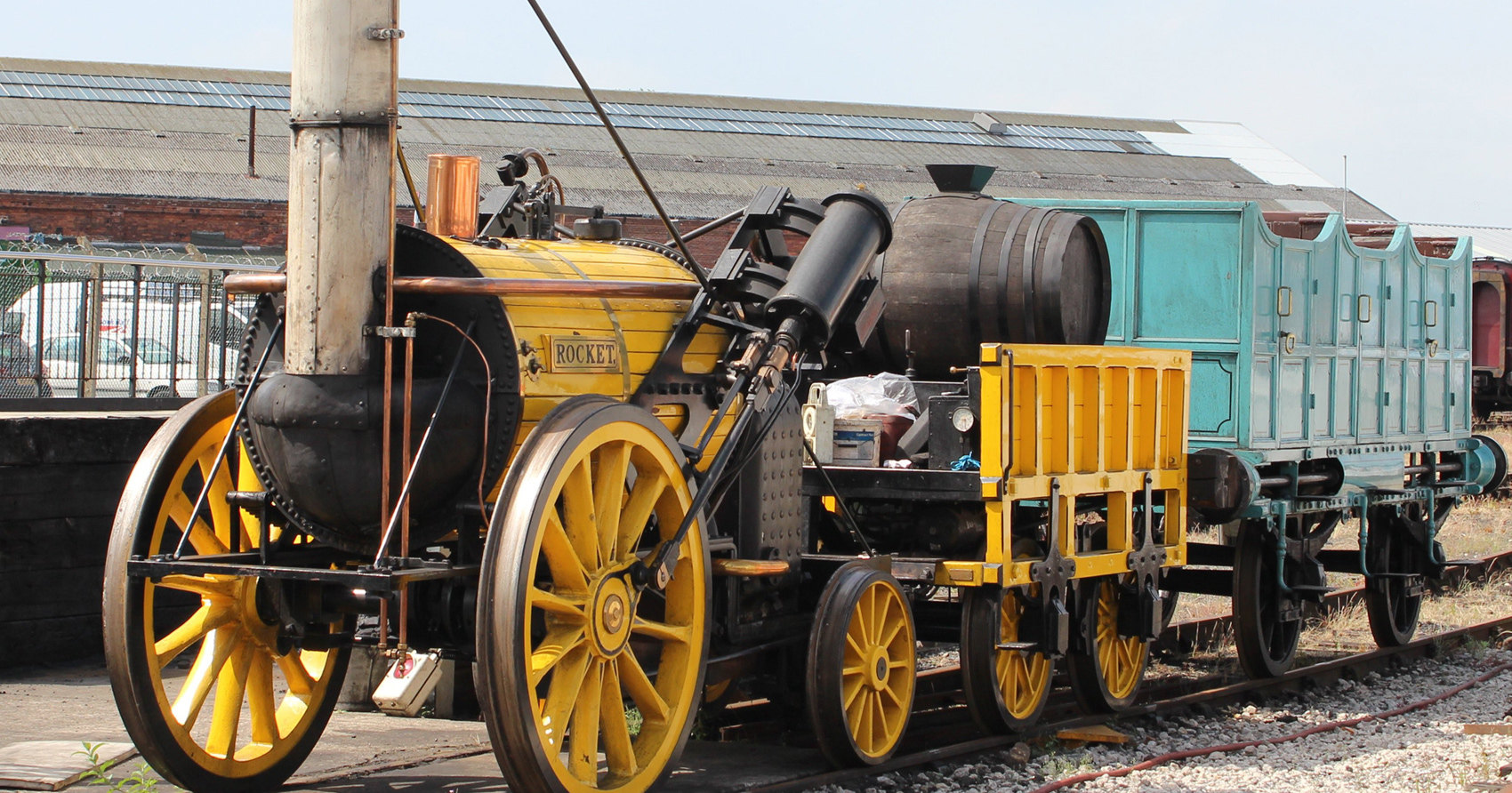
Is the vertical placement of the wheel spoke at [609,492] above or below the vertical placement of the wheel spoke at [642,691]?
above

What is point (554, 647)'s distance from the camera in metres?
5.84

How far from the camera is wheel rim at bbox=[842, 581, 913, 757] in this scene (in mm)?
7413

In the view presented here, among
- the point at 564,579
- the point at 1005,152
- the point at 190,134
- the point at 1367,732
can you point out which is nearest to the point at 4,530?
the point at 564,579

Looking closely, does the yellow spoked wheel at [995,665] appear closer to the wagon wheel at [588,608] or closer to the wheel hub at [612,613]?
the wagon wheel at [588,608]

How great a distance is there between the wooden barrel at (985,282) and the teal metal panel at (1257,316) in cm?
65

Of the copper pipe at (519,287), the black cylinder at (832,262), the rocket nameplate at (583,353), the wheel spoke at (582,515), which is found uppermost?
the black cylinder at (832,262)

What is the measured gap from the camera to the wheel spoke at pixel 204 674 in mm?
6371

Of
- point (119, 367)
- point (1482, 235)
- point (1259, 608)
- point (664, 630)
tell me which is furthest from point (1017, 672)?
point (1482, 235)

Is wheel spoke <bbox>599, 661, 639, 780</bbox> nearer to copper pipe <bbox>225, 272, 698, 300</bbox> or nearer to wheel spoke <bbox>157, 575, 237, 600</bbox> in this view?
copper pipe <bbox>225, 272, 698, 300</bbox>

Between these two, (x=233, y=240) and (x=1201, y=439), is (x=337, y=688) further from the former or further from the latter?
(x=233, y=240)

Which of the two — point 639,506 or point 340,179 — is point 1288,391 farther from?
point 340,179

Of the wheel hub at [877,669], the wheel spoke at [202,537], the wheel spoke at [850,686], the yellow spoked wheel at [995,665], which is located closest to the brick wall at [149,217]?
the yellow spoked wheel at [995,665]

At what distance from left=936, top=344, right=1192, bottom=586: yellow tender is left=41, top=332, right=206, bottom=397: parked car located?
865cm

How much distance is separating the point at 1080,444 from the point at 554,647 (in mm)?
3837
